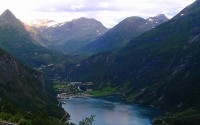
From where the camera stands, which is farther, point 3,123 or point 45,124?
point 45,124

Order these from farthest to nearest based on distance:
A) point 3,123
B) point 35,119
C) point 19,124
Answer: point 35,119 < point 19,124 < point 3,123

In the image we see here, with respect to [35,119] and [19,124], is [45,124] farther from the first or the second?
[19,124]

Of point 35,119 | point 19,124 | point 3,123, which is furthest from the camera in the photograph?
point 35,119

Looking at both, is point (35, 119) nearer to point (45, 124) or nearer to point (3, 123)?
point (45, 124)

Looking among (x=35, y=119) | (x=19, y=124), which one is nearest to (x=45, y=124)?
(x=35, y=119)

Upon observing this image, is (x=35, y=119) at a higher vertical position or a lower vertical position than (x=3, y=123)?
higher

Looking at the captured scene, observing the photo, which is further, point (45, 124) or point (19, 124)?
point (45, 124)

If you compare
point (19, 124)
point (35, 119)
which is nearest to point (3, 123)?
point (19, 124)

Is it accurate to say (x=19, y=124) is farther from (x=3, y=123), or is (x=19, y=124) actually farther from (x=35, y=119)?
(x=35, y=119)
